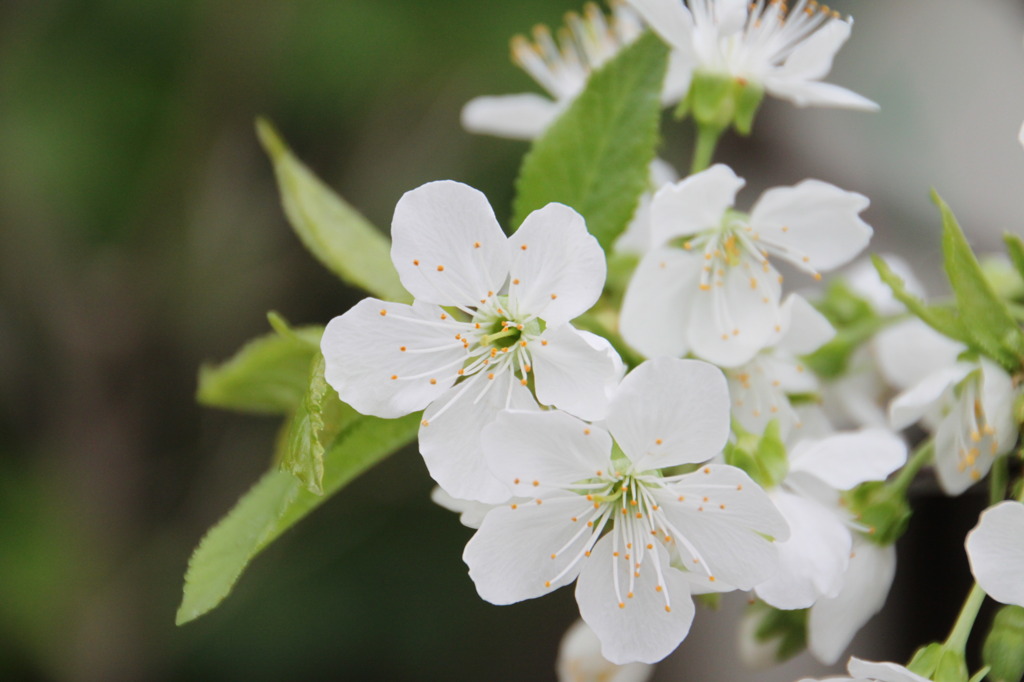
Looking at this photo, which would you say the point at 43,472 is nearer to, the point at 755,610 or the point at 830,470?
the point at 755,610

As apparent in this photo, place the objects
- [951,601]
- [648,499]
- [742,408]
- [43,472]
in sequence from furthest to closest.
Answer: [43,472] → [951,601] → [742,408] → [648,499]

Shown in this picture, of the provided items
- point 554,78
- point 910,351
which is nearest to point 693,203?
point 910,351

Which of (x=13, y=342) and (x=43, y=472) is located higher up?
(x=13, y=342)

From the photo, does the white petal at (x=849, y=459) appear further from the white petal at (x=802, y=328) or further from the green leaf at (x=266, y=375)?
the green leaf at (x=266, y=375)

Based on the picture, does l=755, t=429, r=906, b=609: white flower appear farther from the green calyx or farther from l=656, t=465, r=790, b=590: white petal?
the green calyx

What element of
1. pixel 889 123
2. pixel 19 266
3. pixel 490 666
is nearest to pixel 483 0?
pixel 889 123

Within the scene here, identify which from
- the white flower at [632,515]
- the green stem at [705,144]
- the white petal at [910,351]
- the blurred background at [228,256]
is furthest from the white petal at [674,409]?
the blurred background at [228,256]

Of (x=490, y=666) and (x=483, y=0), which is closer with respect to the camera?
(x=483, y=0)

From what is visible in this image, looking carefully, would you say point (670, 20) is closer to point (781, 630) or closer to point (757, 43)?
point (757, 43)
